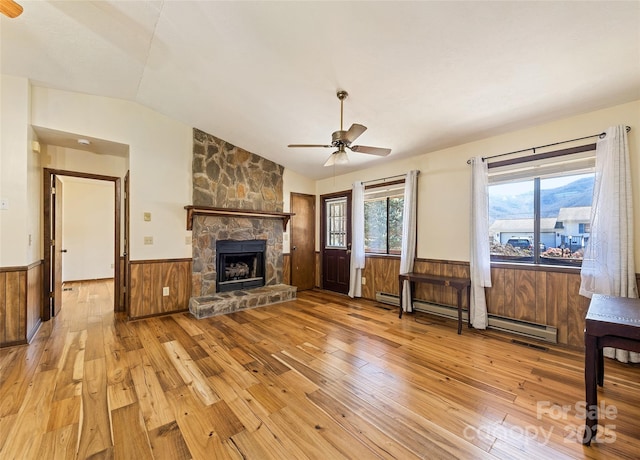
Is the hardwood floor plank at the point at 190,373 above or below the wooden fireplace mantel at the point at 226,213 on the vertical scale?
below

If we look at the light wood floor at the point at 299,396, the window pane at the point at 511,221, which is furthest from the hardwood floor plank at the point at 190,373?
the window pane at the point at 511,221

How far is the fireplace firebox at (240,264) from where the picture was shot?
4680mm

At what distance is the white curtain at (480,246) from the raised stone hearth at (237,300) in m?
3.01

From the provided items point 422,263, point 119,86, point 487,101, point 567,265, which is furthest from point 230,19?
point 567,265

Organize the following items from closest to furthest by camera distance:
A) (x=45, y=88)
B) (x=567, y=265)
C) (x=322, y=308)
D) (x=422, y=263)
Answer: (x=567, y=265) < (x=45, y=88) < (x=422, y=263) < (x=322, y=308)

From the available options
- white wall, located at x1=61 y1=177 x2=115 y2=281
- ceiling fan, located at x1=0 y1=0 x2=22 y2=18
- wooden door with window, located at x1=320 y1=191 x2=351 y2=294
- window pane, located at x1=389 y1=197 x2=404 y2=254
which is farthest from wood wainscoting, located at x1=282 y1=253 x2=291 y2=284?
white wall, located at x1=61 y1=177 x2=115 y2=281

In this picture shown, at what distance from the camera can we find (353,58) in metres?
2.42

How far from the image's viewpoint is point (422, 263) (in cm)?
419

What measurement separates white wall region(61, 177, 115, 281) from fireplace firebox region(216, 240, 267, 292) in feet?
14.1

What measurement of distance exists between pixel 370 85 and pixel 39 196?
459cm

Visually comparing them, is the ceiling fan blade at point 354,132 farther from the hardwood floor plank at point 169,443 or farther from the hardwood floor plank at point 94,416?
the hardwood floor plank at point 94,416

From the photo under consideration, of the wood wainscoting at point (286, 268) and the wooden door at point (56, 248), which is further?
the wood wainscoting at point (286, 268)

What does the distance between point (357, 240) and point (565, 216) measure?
9.63 ft

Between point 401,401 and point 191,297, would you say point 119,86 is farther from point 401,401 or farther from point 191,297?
point 401,401
